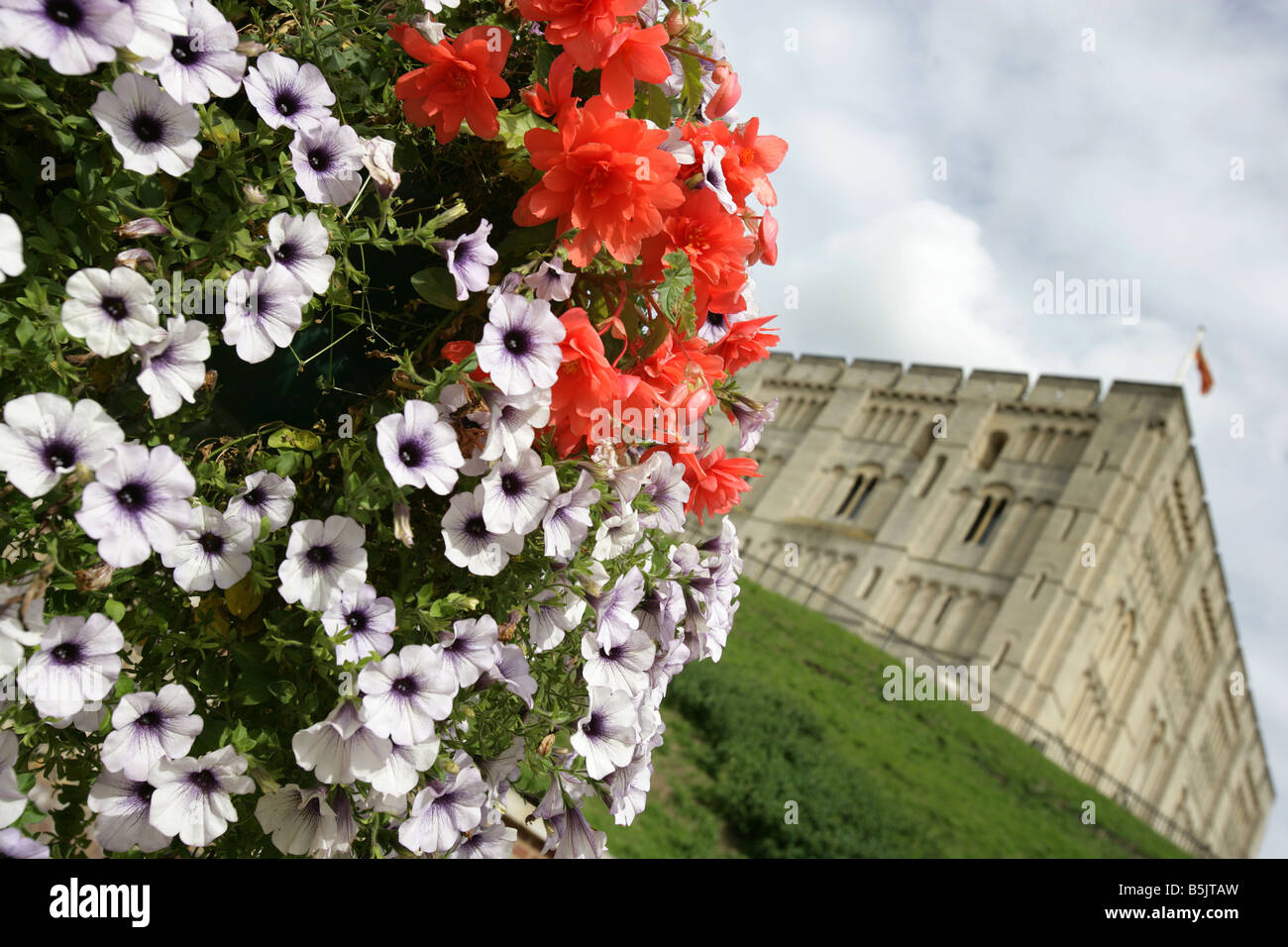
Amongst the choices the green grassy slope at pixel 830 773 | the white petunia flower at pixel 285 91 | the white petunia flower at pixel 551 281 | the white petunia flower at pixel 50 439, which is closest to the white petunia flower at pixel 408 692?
the white petunia flower at pixel 50 439

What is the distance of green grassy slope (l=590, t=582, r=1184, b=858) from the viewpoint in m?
8.59

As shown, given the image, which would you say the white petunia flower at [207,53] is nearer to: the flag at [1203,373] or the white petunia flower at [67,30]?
the white petunia flower at [67,30]

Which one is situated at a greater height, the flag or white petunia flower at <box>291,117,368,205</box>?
the flag

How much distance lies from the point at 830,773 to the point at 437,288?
10427 millimetres

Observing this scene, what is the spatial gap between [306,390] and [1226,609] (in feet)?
168

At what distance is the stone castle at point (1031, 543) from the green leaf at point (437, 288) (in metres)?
32.9

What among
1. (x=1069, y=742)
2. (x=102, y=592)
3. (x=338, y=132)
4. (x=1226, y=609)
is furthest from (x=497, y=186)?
(x=1226, y=609)

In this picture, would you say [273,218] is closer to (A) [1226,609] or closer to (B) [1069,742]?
(B) [1069,742]

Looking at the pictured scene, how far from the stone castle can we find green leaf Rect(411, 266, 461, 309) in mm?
32872

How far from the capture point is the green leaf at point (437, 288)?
5.01 feet

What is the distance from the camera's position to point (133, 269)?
134cm

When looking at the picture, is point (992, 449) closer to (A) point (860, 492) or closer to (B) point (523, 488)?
Answer: (A) point (860, 492)

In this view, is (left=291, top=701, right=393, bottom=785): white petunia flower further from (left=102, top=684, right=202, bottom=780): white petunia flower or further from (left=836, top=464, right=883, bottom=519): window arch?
(left=836, top=464, right=883, bottom=519): window arch

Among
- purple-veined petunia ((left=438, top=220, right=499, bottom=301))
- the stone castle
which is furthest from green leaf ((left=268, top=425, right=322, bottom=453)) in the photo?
the stone castle
